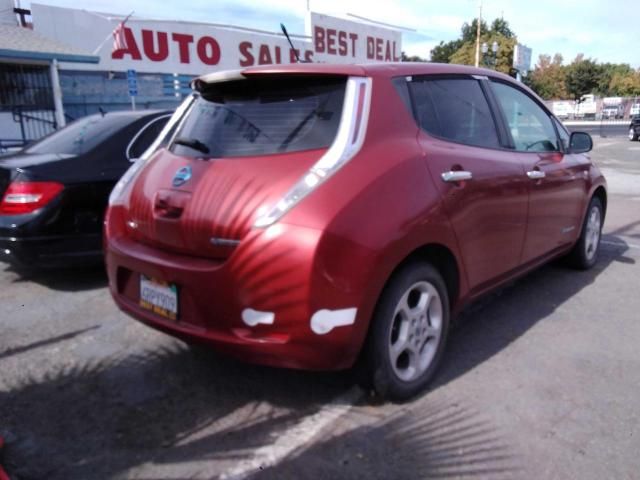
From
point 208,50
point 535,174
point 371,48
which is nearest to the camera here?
point 535,174

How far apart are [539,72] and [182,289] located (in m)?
84.1

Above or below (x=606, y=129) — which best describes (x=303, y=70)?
above

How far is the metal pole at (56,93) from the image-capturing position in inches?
570

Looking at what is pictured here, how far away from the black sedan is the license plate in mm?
1905

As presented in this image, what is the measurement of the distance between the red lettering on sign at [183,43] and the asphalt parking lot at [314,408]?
15.6 meters

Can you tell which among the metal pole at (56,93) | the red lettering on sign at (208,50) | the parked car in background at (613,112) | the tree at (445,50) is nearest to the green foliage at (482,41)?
the tree at (445,50)

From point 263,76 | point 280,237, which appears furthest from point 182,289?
point 263,76

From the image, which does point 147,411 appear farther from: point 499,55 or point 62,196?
point 499,55

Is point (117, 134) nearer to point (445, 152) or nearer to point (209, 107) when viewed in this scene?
point (209, 107)

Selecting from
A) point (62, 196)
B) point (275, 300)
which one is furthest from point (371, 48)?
point (275, 300)

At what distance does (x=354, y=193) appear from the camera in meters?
2.54

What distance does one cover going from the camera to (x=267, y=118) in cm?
288

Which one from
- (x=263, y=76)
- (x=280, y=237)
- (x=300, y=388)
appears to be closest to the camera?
(x=280, y=237)

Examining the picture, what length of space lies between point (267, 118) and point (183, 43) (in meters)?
16.9
